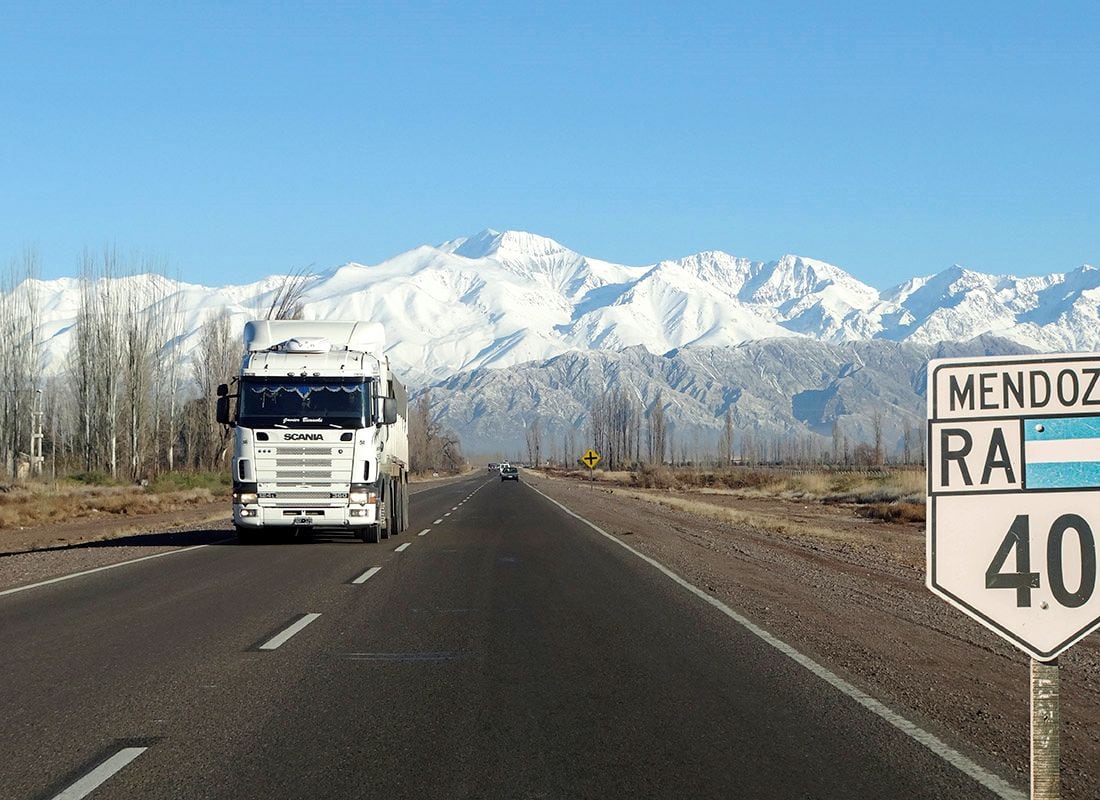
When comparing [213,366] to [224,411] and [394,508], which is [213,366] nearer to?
[394,508]

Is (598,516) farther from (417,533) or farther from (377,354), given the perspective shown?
(377,354)

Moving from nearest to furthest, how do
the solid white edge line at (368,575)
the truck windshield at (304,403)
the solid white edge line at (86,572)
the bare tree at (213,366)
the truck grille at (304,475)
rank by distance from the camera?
the solid white edge line at (86,572) < the solid white edge line at (368,575) < the truck grille at (304,475) < the truck windshield at (304,403) < the bare tree at (213,366)

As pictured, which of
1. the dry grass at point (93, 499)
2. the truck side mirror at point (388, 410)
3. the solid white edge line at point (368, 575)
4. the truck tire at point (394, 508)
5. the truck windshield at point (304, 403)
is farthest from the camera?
the dry grass at point (93, 499)

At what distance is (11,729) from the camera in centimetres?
757

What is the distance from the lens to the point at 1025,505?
5031 millimetres

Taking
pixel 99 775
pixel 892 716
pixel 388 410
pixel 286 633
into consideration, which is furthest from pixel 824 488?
pixel 99 775

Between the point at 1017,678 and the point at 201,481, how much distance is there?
2338 inches

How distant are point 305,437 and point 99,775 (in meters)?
16.4

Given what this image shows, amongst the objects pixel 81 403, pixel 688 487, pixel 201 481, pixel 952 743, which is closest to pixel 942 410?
pixel 952 743

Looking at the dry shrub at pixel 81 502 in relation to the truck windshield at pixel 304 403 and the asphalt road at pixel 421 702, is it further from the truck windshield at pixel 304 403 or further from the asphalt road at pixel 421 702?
the asphalt road at pixel 421 702

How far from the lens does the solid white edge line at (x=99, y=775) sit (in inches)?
239

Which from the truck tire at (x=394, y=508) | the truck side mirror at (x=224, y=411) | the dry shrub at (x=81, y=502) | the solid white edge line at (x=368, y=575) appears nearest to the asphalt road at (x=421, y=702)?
the solid white edge line at (x=368, y=575)

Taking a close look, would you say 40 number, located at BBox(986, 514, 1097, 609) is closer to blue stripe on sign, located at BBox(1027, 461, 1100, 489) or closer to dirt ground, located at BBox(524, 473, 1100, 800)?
blue stripe on sign, located at BBox(1027, 461, 1100, 489)

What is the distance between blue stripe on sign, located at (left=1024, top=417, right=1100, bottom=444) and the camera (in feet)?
16.2
